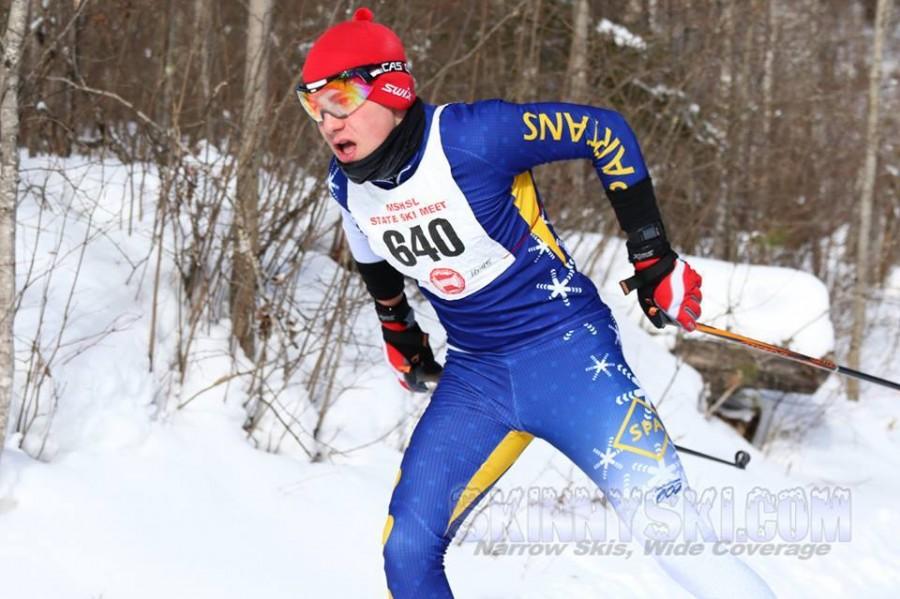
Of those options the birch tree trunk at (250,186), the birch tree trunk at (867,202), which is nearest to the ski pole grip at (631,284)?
the birch tree trunk at (250,186)

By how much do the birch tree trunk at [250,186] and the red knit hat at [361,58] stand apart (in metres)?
2.12

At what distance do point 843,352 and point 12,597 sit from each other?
9.55 m

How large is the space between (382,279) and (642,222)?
36.0 inches

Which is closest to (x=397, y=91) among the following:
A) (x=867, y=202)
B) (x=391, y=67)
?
(x=391, y=67)

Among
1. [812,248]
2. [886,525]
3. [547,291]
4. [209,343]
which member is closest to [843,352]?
[812,248]

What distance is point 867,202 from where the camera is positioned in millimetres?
10508

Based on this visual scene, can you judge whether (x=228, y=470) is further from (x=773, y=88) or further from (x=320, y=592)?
(x=773, y=88)

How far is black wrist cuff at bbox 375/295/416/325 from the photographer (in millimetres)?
3477

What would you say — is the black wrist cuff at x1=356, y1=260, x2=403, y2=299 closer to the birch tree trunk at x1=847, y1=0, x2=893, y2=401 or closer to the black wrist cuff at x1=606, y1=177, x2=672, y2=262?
the black wrist cuff at x1=606, y1=177, x2=672, y2=262

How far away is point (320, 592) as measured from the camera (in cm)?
390

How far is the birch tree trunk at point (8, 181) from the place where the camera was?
11.5 feet

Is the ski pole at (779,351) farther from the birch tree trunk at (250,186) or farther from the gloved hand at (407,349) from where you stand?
the birch tree trunk at (250,186)

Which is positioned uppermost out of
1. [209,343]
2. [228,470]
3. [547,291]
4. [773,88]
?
[773,88]

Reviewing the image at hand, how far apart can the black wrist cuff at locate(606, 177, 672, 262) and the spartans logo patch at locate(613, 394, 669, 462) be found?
0.43 metres
